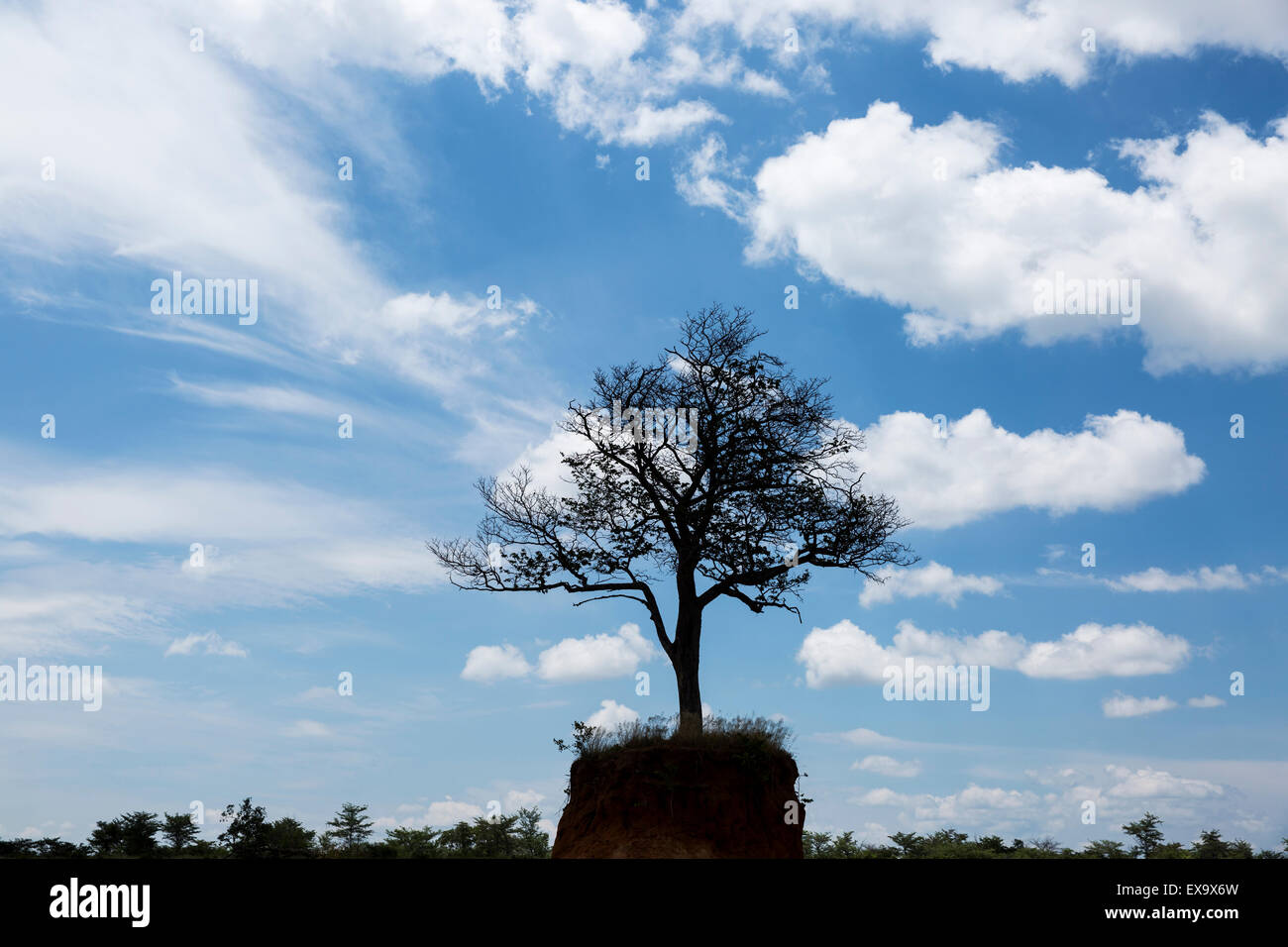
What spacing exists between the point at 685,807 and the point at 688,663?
3822 mm

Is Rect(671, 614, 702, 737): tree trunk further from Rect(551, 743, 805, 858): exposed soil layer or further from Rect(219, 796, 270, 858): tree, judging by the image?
Rect(219, 796, 270, 858): tree

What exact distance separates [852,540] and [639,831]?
9580 millimetres

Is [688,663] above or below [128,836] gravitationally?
above

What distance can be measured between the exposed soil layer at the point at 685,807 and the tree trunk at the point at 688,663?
193 centimetres

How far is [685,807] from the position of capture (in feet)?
72.1

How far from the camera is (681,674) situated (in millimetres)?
24453

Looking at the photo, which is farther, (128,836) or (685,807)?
(128,836)

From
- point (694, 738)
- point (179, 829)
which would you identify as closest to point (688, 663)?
point (694, 738)

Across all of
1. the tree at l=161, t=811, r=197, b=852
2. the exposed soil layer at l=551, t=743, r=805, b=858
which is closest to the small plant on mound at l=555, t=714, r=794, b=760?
the exposed soil layer at l=551, t=743, r=805, b=858

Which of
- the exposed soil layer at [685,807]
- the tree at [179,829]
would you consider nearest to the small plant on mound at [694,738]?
the exposed soil layer at [685,807]

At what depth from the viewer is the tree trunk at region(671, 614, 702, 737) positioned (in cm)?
2434

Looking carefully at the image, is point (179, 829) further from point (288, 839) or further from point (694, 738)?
point (694, 738)
